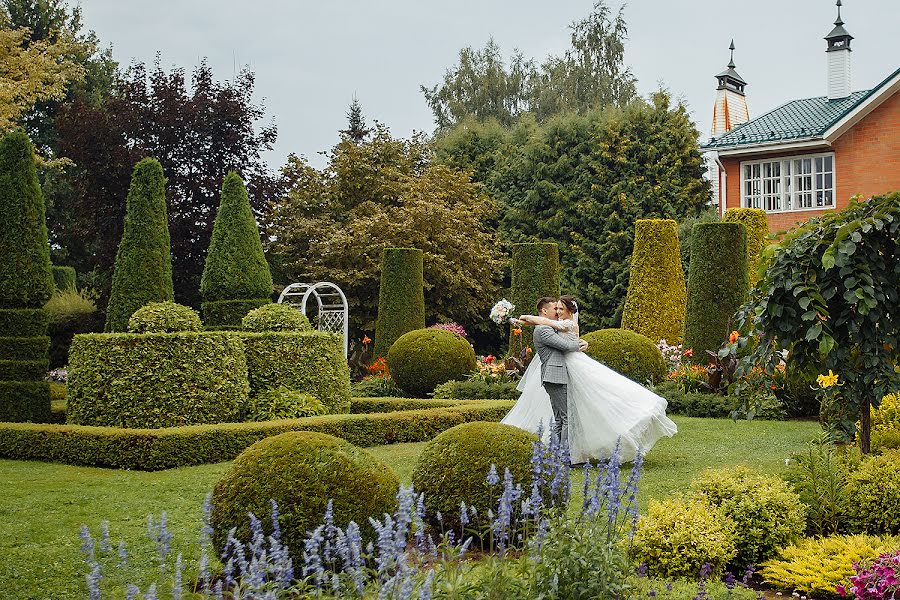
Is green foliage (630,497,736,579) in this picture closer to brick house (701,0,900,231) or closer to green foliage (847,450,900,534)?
green foliage (847,450,900,534)

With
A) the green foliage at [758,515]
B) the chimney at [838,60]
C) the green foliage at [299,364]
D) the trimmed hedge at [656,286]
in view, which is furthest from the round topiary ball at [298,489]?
the chimney at [838,60]

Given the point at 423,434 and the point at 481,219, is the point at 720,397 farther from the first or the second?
the point at 481,219

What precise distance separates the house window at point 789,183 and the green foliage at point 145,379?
16131mm

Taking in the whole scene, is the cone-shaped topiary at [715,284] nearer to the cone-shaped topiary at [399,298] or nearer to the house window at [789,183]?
the cone-shaped topiary at [399,298]

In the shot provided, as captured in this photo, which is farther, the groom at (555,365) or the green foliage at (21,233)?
the green foliage at (21,233)

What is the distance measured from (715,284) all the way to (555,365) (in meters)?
8.19

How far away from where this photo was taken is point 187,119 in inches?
877

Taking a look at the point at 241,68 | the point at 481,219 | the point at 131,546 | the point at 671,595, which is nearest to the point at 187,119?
the point at 241,68

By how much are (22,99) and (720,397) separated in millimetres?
17665

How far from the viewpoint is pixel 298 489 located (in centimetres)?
492

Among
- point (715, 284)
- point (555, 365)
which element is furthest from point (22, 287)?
point (715, 284)

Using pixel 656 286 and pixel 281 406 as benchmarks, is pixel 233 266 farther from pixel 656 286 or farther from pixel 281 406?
pixel 656 286

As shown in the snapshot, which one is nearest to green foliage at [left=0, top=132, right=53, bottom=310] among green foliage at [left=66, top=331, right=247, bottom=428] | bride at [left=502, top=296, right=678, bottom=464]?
green foliage at [left=66, top=331, right=247, bottom=428]

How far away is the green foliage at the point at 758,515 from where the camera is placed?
212 inches
